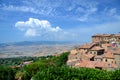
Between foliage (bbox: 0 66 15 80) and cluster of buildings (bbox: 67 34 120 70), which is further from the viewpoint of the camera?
foliage (bbox: 0 66 15 80)

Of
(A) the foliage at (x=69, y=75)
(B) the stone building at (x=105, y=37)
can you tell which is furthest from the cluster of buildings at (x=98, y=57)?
(A) the foliage at (x=69, y=75)

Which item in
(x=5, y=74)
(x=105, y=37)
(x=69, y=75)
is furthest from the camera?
(x=105, y=37)

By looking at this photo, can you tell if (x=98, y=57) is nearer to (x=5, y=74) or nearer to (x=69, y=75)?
(x=5, y=74)

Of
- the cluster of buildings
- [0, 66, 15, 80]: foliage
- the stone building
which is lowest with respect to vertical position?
[0, 66, 15, 80]: foliage

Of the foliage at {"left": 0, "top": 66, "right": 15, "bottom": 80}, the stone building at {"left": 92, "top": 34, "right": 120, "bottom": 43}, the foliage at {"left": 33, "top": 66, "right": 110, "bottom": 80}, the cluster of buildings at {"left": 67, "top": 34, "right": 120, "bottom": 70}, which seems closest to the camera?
the foliage at {"left": 33, "top": 66, "right": 110, "bottom": 80}

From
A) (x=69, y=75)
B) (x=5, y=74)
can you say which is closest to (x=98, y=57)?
(x=5, y=74)

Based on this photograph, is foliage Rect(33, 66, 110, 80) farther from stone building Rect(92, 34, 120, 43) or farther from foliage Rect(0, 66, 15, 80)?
stone building Rect(92, 34, 120, 43)

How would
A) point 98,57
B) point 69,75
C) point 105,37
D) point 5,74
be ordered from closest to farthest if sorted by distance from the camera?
point 69,75, point 5,74, point 98,57, point 105,37

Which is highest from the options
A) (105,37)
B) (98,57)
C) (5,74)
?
(105,37)

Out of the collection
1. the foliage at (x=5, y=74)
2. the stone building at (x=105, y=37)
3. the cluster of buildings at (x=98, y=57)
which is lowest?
the foliage at (x=5, y=74)

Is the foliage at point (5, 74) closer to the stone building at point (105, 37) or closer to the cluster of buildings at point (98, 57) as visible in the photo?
the cluster of buildings at point (98, 57)

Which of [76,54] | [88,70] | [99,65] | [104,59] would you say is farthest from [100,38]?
[88,70]

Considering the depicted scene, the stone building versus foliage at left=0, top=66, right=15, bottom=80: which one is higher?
the stone building

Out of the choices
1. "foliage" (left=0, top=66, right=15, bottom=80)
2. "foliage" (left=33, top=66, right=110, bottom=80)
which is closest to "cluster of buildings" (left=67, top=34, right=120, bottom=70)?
"foliage" (left=0, top=66, right=15, bottom=80)
